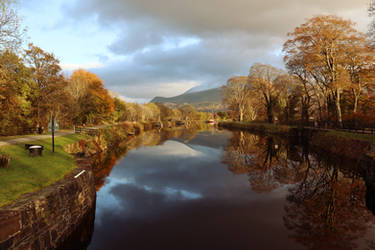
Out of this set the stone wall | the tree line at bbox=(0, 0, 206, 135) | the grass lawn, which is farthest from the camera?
the tree line at bbox=(0, 0, 206, 135)

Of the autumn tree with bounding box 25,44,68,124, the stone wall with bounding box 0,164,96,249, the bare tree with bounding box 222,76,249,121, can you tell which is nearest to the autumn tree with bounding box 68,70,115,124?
the autumn tree with bounding box 25,44,68,124

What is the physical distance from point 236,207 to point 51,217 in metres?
8.86

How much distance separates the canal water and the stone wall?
963 mm

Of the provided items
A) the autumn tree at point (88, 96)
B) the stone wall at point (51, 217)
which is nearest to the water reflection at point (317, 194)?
the stone wall at point (51, 217)

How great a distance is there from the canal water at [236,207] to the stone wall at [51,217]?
963mm

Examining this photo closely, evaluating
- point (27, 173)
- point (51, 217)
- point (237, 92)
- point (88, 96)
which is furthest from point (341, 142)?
point (237, 92)

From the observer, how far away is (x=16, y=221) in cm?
558

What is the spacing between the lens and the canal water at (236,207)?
319 inches

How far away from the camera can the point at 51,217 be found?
6.88 metres

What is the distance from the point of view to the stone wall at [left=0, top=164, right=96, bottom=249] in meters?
5.50

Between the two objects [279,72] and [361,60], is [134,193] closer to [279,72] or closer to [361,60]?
[361,60]

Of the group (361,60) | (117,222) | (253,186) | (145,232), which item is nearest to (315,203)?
(253,186)

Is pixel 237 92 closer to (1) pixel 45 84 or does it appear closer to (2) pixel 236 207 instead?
(1) pixel 45 84

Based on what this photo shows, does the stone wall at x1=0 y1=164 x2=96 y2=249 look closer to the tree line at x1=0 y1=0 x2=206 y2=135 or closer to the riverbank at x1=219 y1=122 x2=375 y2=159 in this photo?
the tree line at x1=0 y1=0 x2=206 y2=135
